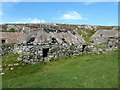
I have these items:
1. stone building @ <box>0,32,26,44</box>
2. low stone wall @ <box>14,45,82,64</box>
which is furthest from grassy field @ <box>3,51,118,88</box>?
stone building @ <box>0,32,26,44</box>

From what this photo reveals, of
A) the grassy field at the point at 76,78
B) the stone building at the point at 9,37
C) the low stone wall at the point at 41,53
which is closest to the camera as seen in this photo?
the grassy field at the point at 76,78

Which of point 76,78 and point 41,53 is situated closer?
→ point 76,78

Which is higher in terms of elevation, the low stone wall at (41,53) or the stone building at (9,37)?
the stone building at (9,37)

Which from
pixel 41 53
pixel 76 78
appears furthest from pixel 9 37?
pixel 76 78

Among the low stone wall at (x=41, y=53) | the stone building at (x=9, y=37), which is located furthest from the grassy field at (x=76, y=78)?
the stone building at (x=9, y=37)

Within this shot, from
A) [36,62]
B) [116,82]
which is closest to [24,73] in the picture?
[36,62]

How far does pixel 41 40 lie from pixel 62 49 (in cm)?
1006

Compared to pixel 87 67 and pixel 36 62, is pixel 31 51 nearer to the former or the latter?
pixel 36 62

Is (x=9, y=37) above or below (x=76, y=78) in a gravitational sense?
above

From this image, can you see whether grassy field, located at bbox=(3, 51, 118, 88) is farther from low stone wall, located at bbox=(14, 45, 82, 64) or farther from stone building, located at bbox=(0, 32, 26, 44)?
stone building, located at bbox=(0, 32, 26, 44)

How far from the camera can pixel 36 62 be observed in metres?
38.3

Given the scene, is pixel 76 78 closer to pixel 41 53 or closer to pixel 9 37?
pixel 41 53

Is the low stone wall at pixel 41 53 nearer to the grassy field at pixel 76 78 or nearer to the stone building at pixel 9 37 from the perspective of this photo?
the grassy field at pixel 76 78

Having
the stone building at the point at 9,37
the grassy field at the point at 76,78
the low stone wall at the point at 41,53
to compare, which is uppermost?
the stone building at the point at 9,37
